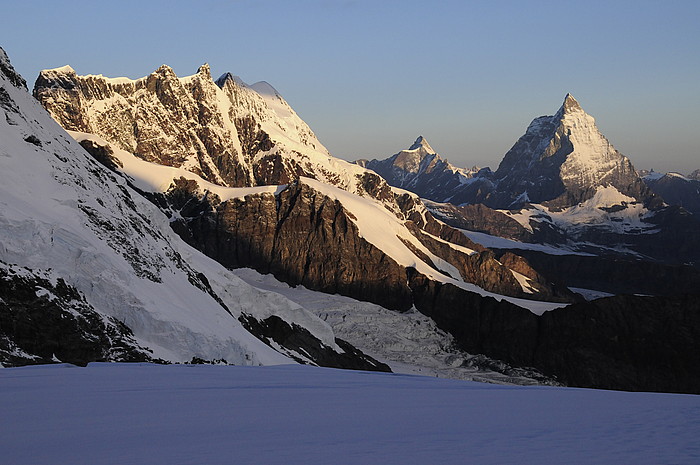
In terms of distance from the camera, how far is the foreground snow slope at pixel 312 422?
13812 millimetres

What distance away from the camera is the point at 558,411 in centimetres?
2002

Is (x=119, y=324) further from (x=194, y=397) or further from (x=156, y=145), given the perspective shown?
(x=156, y=145)

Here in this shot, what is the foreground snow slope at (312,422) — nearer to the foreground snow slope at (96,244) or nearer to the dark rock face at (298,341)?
the foreground snow slope at (96,244)

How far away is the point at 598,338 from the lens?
412 ft

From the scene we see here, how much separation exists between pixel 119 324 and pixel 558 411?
3331cm

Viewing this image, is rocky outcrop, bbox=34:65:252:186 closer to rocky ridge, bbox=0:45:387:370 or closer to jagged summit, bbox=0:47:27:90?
jagged summit, bbox=0:47:27:90

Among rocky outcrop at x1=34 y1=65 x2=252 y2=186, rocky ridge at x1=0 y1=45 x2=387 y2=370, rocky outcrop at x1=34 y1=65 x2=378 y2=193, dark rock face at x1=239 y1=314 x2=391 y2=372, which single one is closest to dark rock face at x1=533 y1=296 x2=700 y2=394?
dark rock face at x1=239 y1=314 x2=391 y2=372

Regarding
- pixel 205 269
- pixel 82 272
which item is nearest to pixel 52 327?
pixel 82 272

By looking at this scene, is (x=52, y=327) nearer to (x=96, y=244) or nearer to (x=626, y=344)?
(x=96, y=244)

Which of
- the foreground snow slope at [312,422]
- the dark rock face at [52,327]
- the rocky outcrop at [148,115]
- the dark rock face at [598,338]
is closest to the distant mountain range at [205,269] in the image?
the dark rock face at [52,327]

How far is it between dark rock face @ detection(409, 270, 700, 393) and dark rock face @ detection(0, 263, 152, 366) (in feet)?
300

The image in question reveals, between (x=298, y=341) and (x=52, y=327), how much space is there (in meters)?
45.2

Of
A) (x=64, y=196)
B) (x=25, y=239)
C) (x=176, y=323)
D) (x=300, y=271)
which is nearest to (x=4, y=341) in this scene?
(x=25, y=239)

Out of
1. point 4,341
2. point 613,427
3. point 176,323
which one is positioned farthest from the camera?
point 176,323
